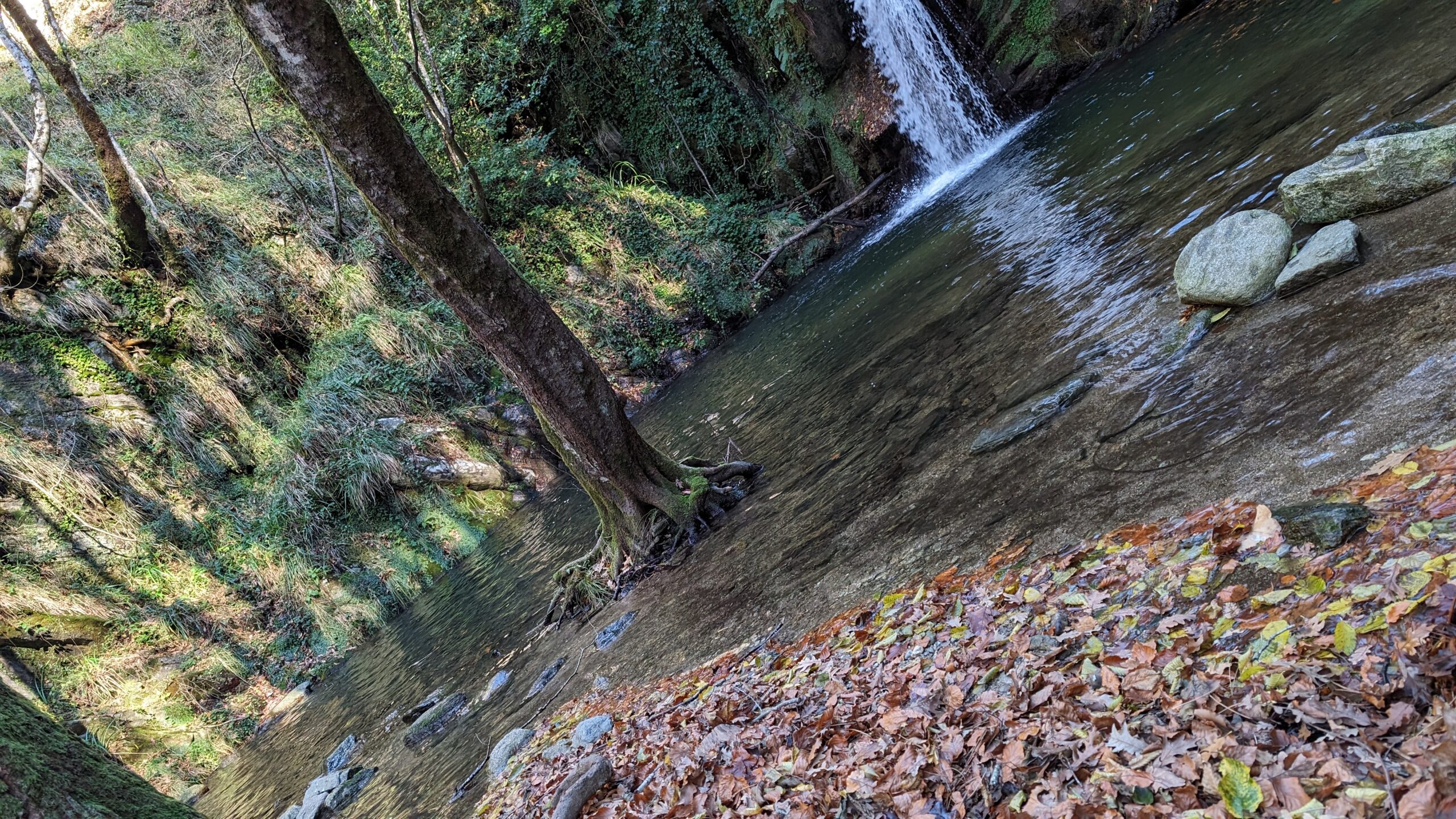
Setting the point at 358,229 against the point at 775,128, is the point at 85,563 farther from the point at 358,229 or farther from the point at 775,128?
the point at 775,128

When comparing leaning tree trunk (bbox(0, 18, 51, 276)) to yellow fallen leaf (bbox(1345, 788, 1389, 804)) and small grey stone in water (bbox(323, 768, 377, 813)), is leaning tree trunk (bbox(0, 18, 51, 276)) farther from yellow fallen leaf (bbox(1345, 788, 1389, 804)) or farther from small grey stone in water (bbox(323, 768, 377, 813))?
yellow fallen leaf (bbox(1345, 788, 1389, 804))

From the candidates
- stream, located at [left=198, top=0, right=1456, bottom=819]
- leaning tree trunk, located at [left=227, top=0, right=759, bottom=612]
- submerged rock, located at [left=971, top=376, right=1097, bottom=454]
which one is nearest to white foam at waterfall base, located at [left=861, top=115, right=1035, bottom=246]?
stream, located at [left=198, top=0, right=1456, bottom=819]

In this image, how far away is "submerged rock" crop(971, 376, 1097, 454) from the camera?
17.3ft

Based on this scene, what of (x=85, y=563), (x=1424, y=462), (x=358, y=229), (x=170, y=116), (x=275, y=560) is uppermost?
(x=170, y=116)

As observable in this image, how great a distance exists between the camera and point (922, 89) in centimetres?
1667

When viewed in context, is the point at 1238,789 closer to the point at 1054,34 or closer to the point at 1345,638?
the point at 1345,638

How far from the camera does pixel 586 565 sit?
26.3 ft

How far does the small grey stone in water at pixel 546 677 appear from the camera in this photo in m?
6.77

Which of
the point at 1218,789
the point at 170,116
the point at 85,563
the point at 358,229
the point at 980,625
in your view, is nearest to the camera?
the point at 1218,789

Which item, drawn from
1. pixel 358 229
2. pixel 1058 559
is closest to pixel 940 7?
pixel 358 229

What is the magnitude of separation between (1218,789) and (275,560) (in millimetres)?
14497

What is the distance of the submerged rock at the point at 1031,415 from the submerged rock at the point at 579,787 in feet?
11.1

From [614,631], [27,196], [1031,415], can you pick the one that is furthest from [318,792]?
[27,196]

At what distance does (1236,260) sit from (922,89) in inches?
525
